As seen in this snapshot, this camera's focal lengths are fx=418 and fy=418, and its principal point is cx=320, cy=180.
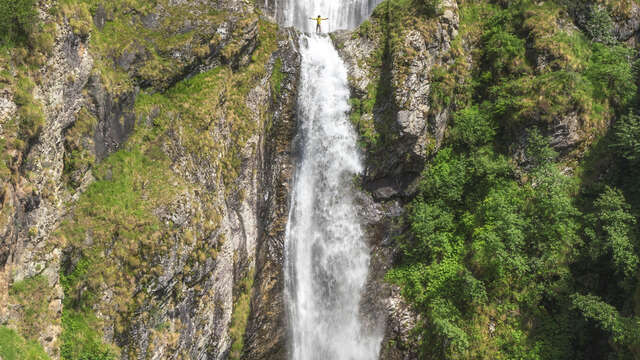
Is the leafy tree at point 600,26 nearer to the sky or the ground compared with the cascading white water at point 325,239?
nearer to the sky

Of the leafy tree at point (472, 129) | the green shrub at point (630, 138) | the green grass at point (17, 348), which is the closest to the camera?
the green grass at point (17, 348)

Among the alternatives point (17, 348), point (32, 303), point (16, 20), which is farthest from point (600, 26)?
point (17, 348)

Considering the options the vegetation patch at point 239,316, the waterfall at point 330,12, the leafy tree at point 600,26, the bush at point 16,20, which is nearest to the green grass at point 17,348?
the bush at point 16,20

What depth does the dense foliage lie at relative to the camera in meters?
14.0

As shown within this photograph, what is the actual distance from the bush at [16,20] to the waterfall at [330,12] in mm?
12400

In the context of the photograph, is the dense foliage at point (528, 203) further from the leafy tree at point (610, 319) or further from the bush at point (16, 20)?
the bush at point (16, 20)

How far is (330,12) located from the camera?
2123 centimetres

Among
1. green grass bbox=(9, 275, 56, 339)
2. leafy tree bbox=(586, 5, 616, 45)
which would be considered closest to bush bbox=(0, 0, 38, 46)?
green grass bbox=(9, 275, 56, 339)

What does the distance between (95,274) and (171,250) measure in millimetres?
2109

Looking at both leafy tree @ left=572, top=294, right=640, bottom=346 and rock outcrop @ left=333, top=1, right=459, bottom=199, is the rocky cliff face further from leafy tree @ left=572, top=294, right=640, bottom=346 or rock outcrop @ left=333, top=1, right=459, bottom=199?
leafy tree @ left=572, top=294, right=640, bottom=346

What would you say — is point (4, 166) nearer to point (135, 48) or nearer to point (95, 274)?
point (95, 274)

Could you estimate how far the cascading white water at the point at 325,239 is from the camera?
1628 cm

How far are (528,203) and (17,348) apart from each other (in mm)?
15929

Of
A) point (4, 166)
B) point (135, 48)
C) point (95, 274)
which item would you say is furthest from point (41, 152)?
point (135, 48)
